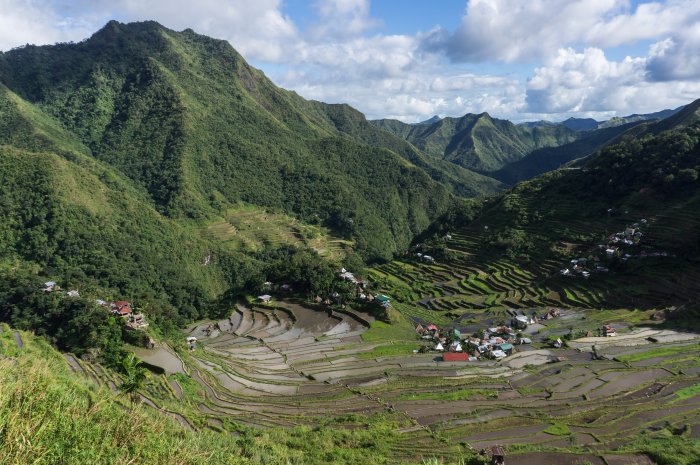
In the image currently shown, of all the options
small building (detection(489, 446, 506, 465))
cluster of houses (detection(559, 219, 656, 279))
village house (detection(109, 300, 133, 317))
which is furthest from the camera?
cluster of houses (detection(559, 219, 656, 279))

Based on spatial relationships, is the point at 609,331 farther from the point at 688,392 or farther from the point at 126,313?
the point at 126,313

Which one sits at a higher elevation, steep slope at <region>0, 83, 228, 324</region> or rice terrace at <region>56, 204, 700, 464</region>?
steep slope at <region>0, 83, 228, 324</region>

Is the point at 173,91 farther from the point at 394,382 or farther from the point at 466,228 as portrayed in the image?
the point at 394,382

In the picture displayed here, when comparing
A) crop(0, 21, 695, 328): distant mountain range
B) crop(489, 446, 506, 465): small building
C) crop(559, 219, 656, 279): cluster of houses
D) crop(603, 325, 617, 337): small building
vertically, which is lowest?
crop(603, 325, 617, 337): small building

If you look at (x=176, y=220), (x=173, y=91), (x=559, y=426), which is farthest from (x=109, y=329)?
(x=173, y=91)

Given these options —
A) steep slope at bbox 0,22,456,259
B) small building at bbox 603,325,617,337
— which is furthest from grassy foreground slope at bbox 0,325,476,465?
steep slope at bbox 0,22,456,259

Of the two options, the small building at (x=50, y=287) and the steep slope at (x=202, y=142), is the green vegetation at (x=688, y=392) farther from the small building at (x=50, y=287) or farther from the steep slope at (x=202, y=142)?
the steep slope at (x=202, y=142)

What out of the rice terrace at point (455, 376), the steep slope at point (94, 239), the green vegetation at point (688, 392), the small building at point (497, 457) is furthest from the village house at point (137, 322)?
the green vegetation at point (688, 392)

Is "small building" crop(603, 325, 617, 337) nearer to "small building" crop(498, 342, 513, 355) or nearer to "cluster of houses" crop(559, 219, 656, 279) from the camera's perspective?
"small building" crop(498, 342, 513, 355)
